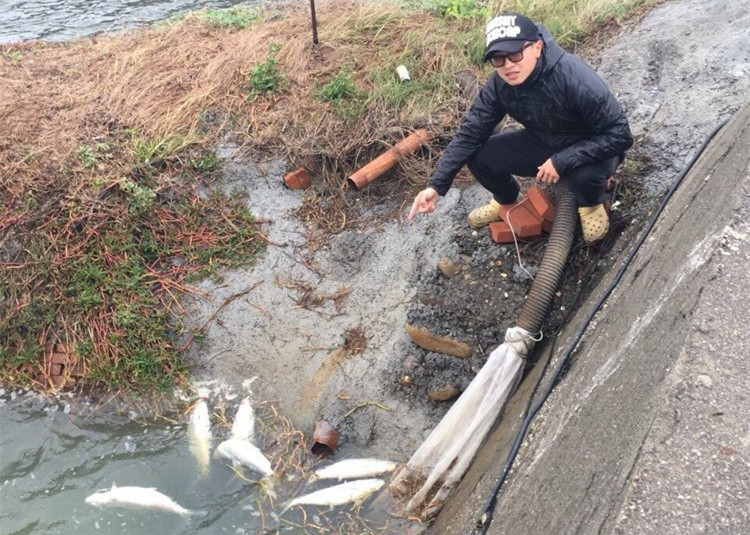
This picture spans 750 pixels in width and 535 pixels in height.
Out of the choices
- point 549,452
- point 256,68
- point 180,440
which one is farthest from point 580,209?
point 256,68

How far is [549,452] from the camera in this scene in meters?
2.87

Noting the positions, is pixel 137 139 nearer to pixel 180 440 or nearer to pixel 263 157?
pixel 263 157

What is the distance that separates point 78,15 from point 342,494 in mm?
10490

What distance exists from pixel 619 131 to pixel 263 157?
3.45 metres

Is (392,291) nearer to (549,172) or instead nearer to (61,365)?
(549,172)

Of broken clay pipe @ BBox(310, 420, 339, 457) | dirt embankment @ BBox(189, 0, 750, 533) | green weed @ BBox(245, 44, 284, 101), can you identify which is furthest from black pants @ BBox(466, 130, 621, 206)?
green weed @ BBox(245, 44, 284, 101)

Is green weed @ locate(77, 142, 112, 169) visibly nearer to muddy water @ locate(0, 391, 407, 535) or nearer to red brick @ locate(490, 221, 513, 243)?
muddy water @ locate(0, 391, 407, 535)

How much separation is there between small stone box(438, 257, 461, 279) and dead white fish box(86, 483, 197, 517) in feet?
8.41

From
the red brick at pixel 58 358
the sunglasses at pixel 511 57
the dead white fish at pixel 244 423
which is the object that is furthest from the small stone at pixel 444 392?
the red brick at pixel 58 358

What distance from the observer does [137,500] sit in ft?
14.2

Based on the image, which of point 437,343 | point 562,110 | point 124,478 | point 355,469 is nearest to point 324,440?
point 355,469

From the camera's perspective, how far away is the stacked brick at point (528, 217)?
4703 mm

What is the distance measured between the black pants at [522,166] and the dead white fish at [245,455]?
2593 mm

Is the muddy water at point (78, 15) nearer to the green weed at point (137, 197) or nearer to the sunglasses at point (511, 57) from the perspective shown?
the green weed at point (137, 197)
